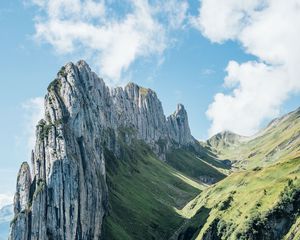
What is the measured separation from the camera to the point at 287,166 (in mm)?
199375

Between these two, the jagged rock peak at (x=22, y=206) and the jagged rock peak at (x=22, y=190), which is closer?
the jagged rock peak at (x=22, y=206)

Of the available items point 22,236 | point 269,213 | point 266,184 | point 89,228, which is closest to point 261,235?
point 269,213

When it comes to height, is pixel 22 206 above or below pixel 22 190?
below

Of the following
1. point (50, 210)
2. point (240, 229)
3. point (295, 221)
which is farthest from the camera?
point (50, 210)

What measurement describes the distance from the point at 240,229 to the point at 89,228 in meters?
68.0

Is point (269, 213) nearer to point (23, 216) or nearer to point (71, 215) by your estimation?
point (71, 215)

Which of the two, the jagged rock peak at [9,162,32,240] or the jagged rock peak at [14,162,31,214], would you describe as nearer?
the jagged rock peak at [9,162,32,240]

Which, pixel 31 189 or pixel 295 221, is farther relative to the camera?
pixel 31 189

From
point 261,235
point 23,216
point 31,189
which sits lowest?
point 261,235

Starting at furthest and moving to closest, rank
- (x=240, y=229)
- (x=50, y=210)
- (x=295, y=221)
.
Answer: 1. (x=50, y=210)
2. (x=240, y=229)
3. (x=295, y=221)

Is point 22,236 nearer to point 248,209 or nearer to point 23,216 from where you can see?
point 23,216

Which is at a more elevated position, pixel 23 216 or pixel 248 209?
pixel 23 216

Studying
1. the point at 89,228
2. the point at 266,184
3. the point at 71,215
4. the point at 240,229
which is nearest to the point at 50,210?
the point at 71,215

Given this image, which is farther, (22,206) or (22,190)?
(22,190)
